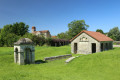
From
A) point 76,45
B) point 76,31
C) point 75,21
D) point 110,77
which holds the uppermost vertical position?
point 75,21

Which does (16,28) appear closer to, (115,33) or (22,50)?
(22,50)

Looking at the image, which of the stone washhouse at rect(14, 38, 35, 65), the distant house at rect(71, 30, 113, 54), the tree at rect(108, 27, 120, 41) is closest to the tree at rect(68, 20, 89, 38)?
the tree at rect(108, 27, 120, 41)

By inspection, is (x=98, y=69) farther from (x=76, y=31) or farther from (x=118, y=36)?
(x=118, y=36)

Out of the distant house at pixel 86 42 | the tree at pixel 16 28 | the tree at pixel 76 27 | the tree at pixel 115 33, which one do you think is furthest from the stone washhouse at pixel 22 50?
the tree at pixel 115 33

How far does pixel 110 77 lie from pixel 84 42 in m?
17.6

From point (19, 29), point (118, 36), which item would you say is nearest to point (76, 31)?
point (118, 36)

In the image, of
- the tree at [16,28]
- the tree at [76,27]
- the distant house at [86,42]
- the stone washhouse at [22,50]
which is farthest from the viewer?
the tree at [76,27]

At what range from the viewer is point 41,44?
150 feet

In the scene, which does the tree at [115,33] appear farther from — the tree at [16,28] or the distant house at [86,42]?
the distant house at [86,42]

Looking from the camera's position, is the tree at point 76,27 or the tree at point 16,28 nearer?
the tree at point 16,28

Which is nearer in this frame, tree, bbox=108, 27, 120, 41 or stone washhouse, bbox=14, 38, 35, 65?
stone washhouse, bbox=14, 38, 35, 65

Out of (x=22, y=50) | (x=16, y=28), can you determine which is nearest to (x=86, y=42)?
(x=22, y=50)

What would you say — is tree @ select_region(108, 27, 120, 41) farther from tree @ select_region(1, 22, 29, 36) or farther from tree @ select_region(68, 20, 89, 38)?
tree @ select_region(1, 22, 29, 36)

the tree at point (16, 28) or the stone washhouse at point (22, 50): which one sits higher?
the tree at point (16, 28)
